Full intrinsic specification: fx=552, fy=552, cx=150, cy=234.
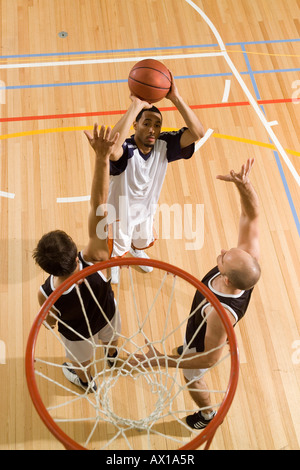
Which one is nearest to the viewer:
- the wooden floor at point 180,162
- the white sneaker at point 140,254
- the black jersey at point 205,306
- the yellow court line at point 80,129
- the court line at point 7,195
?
the black jersey at point 205,306

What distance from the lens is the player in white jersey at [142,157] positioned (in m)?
3.88

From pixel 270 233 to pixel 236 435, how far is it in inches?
72.5

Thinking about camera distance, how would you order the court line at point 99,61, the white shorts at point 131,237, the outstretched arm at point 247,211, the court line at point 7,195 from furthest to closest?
the court line at point 99,61, the court line at point 7,195, the white shorts at point 131,237, the outstretched arm at point 247,211

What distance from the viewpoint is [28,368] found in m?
2.98

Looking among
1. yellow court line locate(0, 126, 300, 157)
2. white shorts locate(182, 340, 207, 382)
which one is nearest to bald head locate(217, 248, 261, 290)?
white shorts locate(182, 340, 207, 382)

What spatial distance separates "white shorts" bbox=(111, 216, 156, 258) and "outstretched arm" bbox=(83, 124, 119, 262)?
698 mm

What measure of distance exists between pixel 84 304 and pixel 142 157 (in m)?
1.19

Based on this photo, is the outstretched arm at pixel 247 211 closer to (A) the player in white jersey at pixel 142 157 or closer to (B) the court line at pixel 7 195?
(A) the player in white jersey at pixel 142 157

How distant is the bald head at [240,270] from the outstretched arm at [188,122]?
1.02m

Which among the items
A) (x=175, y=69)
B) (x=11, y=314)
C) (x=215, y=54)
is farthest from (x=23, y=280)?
(x=215, y=54)

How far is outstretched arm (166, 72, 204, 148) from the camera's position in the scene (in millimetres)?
3902

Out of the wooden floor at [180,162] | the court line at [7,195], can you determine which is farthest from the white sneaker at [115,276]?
the court line at [7,195]

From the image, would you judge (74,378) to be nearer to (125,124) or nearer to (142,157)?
(142,157)
